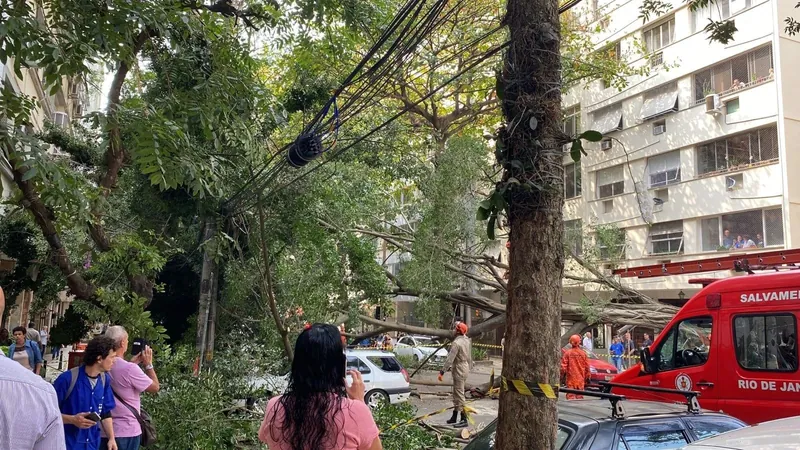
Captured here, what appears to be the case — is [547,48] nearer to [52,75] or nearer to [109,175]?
[52,75]

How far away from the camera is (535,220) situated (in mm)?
3512

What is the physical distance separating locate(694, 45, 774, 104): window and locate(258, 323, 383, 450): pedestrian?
72.1 ft

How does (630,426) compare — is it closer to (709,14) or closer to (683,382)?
(683,382)

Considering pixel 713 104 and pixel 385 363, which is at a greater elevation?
pixel 713 104

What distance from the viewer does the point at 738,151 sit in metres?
21.9

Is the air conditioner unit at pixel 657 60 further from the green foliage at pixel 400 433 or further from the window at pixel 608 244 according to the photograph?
the green foliage at pixel 400 433

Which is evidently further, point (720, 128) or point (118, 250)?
point (720, 128)

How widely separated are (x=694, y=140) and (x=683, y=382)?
55.6 ft

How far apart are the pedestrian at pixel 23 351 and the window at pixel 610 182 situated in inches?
882

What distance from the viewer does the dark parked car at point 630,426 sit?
4.77 m

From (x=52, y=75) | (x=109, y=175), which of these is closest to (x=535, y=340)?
(x=52, y=75)

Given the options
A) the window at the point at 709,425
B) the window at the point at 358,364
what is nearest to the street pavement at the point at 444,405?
the window at the point at 358,364

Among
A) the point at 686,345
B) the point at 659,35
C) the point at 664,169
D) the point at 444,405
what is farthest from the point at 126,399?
the point at 659,35

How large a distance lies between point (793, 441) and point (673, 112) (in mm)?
23654
